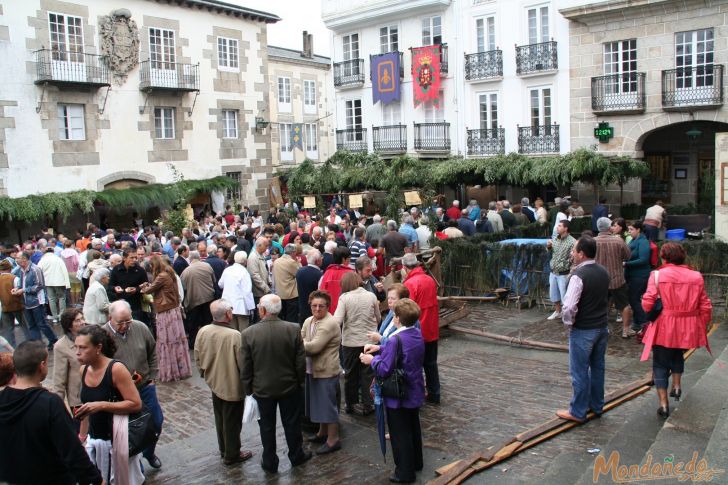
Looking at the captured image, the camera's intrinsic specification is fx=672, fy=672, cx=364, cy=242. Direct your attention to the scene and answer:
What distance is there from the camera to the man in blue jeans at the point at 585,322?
6609 mm

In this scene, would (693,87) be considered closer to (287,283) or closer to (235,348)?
(287,283)

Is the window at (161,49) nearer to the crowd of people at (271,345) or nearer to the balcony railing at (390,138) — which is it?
the balcony railing at (390,138)

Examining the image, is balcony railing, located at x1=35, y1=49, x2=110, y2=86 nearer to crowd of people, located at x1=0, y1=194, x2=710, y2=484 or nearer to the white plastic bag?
crowd of people, located at x1=0, y1=194, x2=710, y2=484

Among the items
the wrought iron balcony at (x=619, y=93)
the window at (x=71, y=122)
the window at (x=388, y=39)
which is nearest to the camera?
the wrought iron balcony at (x=619, y=93)

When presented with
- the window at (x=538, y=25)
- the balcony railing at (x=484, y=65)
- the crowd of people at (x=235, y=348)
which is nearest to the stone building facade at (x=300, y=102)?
the balcony railing at (x=484, y=65)

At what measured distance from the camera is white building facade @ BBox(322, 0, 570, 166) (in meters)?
24.6

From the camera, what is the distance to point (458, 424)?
723 centimetres

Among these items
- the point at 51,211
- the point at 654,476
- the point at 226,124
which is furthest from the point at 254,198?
the point at 654,476

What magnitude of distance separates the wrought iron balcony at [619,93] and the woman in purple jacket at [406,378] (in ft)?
62.4

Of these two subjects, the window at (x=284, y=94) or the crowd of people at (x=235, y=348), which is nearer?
the crowd of people at (x=235, y=348)

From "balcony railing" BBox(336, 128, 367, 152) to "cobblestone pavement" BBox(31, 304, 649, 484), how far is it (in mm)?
20692

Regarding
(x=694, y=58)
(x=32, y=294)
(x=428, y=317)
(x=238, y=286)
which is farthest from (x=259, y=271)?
(x=694, y=58)

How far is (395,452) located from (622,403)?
2.90 m

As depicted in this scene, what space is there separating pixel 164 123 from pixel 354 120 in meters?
8.95
